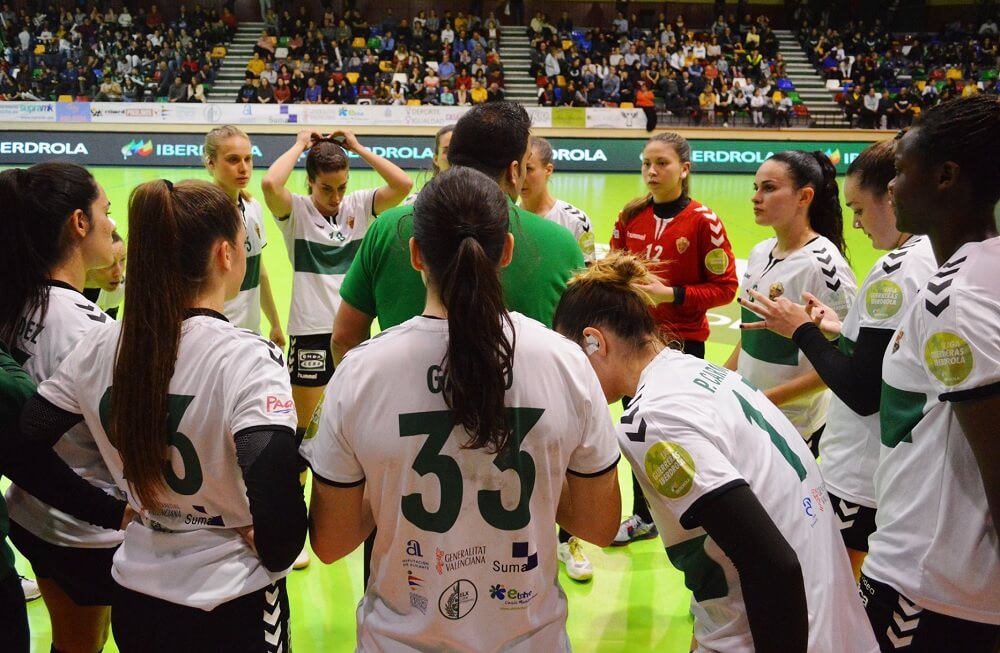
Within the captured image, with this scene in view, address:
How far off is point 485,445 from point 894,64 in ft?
94.6

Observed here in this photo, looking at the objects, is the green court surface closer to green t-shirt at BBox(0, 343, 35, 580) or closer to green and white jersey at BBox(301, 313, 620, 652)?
green t-shirt at BBox(0, 343, 35, 580)

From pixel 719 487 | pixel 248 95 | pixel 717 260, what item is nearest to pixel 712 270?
pixel 717 260

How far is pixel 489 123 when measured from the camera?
2.36 m

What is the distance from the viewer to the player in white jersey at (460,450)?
5.27 ft

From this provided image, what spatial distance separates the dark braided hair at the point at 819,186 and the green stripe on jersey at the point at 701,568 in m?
2.31

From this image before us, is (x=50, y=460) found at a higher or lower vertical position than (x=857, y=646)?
higher

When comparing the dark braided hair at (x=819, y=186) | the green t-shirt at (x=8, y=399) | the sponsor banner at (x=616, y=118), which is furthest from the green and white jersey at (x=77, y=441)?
the sponsor banner at (x=616, y=118)

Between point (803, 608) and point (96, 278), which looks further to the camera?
point (96, 278)

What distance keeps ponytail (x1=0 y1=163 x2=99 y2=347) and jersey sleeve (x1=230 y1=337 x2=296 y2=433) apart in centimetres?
95

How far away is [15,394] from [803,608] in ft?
6.10

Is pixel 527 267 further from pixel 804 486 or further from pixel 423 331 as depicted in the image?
pixel 804 486

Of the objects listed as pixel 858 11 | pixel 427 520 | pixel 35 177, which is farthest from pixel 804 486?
pixel 858 11

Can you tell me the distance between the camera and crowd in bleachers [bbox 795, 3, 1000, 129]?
73.8 feet

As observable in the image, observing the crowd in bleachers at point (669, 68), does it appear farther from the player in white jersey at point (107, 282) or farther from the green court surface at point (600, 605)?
the player in white jersey at point (107, 282)
